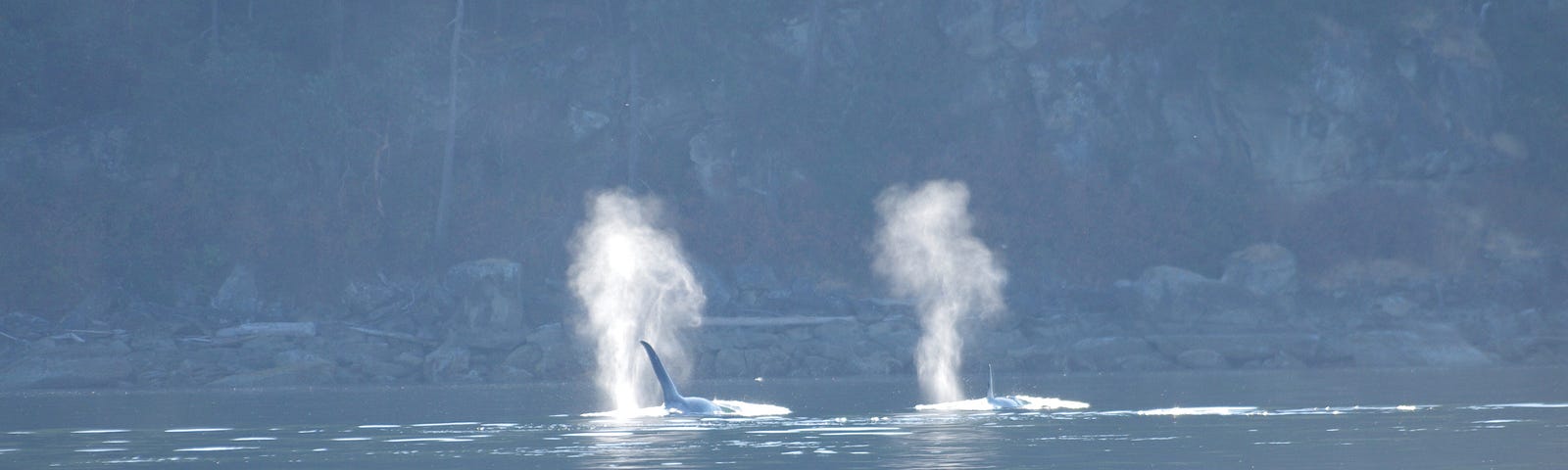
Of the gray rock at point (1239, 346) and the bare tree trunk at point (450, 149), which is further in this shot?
the bare tree trunk at point (450, 149)

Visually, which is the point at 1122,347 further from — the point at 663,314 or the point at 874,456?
the point at 874,456

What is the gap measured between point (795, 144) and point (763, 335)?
18.1 metres

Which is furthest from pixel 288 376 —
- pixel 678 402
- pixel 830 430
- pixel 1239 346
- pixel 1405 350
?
pixel 1405 350

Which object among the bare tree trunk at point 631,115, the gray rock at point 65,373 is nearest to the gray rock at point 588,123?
the bare tree trunk at point 631,115

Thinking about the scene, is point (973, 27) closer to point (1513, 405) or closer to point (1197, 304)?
point (1197, 304)

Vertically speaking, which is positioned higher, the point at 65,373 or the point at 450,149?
the point at 450,149

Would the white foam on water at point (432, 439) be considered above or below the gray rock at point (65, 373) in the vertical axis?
below

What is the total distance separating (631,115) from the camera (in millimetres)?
90938

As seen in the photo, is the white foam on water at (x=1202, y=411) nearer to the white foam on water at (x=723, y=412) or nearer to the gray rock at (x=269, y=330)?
the white foam on water at (x=723, y=412)

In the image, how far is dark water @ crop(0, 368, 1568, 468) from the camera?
104 ft

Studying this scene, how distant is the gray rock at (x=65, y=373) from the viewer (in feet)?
219

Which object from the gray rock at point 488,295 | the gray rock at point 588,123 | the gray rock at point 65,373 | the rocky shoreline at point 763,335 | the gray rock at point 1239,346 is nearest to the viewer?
the gray rock at point 65,373

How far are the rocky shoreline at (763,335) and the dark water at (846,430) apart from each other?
30.2 feet

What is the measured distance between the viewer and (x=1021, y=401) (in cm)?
4719
